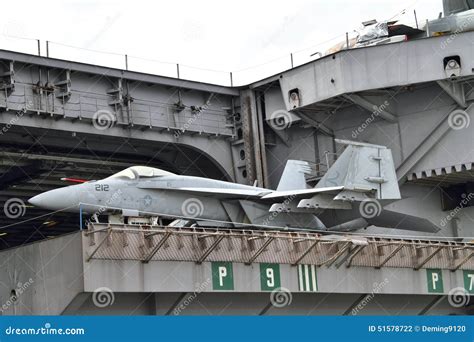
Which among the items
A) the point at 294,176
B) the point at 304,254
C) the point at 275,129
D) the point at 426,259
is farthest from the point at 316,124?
the point at 304,254

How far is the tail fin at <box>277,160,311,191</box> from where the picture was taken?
3766 centimetres

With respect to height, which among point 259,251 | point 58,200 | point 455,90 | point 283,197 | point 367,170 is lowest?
point 259,251

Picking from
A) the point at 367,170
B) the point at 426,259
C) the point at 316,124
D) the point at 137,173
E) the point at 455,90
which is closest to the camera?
the point at 426,259

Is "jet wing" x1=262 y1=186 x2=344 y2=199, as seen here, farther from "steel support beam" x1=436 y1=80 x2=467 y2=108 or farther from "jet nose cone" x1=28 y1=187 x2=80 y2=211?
"jet nose cone" x1=28 y1=187 x2=80 y2=211

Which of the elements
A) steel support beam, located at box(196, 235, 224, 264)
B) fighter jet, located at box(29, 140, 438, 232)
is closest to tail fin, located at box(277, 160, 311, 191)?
fighter jet, located at box(29, 140, 438, 232)

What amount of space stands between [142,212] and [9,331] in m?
14.6

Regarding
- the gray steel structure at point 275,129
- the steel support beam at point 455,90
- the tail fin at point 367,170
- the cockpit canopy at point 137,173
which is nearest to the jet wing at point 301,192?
the tail fin at point 367,170

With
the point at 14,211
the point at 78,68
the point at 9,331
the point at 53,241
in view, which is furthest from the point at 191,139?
the point at 9,331

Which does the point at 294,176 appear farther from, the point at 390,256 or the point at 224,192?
the point at 390,256

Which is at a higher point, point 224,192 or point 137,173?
point 137,173

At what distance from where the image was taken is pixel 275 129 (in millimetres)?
40156

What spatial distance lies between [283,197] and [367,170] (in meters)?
3.53

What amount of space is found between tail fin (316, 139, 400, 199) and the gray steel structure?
5.83 feet

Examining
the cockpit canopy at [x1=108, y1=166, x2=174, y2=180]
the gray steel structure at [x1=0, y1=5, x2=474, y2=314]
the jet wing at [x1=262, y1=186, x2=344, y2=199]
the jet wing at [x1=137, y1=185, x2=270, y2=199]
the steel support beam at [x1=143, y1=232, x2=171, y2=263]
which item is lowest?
the steel support beam at [x1=143, y1=232, x2=171, y2=263]
